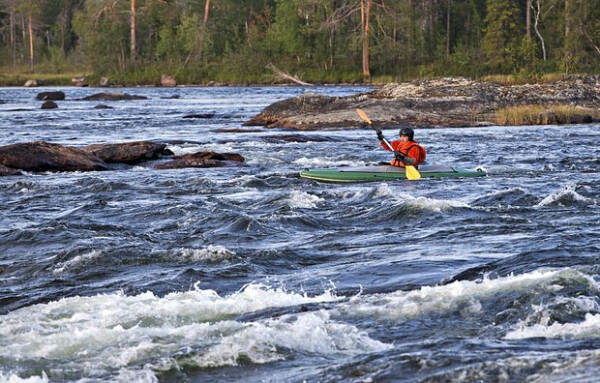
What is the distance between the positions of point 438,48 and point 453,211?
5242 cm

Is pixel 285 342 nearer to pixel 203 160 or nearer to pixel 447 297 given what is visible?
pixel 447 297

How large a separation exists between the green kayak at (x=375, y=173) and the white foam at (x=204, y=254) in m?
5.35

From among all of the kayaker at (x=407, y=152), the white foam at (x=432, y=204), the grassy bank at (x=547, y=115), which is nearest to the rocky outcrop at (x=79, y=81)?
the grassy bank at (x=547, y=115)

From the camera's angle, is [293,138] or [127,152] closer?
[127,152]

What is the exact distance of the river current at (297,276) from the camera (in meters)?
6.68

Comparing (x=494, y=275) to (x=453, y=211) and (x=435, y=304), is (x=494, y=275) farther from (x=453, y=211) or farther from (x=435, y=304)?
(x=453, y=211)

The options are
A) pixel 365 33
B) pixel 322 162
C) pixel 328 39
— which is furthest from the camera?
Answer: pixel 328 39

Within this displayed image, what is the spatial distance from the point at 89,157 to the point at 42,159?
0.94 metres

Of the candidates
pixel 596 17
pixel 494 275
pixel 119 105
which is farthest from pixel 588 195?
pixel 596 17

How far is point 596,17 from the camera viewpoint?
52.2 meters

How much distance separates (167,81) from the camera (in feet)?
218

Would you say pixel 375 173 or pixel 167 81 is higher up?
pixel 375 173

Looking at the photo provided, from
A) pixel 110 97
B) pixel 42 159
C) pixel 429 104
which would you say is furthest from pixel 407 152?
pixel 110 97

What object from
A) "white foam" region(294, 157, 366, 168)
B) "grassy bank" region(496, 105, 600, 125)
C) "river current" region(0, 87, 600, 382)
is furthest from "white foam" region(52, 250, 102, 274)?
"grassy bank" region(496, 105, 600, 125)
